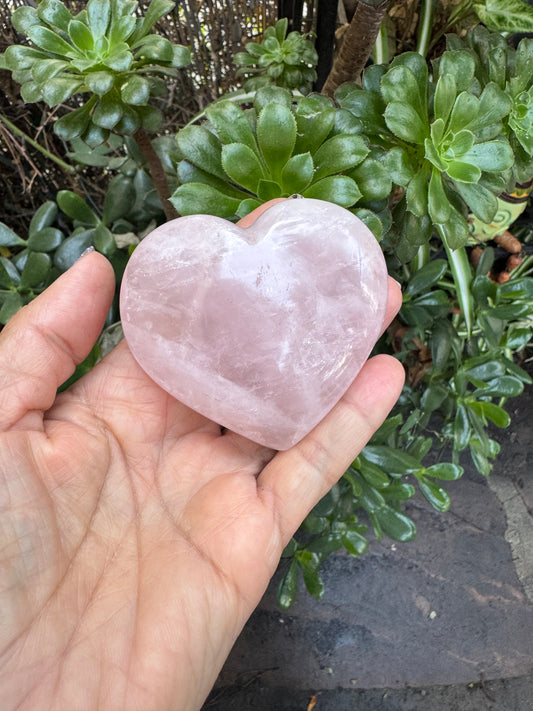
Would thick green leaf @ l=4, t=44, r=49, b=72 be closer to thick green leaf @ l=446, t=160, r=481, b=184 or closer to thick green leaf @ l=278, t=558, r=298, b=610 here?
thick green leaf @ l=446, t=160, r=481, b=184

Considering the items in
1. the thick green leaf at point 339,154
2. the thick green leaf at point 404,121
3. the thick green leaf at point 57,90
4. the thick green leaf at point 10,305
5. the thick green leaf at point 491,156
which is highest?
the thick green leaf at point 57,90

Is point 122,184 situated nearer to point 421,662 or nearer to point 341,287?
point 341,287

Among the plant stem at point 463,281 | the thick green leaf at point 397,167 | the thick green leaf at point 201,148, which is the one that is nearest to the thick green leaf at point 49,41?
the thick green leaf at point 201,148

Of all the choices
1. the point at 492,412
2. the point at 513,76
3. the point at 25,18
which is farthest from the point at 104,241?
the point at 492,412

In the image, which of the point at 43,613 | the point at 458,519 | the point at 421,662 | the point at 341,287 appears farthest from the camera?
the point at 458,519

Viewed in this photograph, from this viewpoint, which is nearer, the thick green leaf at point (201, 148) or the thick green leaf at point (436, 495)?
the thick green leaf at point (201, 148)

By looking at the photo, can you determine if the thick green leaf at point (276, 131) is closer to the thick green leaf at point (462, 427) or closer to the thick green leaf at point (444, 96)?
the thick green leaf at point (444, 96)

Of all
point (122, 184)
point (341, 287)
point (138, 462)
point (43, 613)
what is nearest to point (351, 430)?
point (341, 287)
